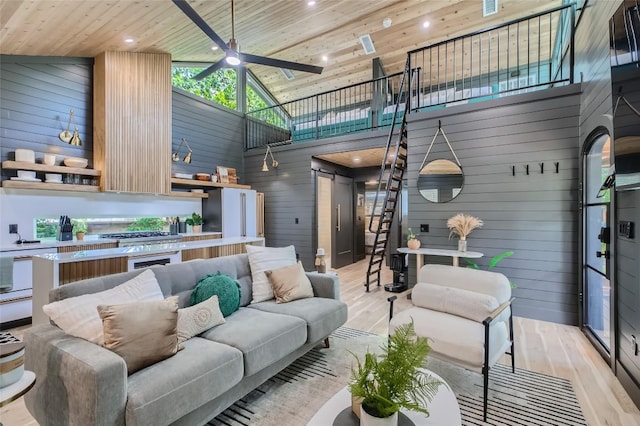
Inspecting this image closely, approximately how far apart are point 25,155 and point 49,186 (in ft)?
1.52

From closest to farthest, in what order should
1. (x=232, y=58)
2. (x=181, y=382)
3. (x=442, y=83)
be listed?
(x=181, y=382), (x=232, y=58), (x=442, y=83)

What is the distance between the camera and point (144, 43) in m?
4.60

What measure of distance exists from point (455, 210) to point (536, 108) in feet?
5.21

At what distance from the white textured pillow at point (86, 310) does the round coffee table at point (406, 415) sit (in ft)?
4.00

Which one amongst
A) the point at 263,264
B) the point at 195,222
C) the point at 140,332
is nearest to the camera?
the point at 140,332

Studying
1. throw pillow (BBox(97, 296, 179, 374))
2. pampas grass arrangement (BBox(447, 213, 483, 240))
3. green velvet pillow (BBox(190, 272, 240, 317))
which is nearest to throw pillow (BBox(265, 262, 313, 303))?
green velvet pillow (BBox(190, 272, 240, 317))

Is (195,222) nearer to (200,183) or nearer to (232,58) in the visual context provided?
(200,183)

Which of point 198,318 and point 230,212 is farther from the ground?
point 230,212

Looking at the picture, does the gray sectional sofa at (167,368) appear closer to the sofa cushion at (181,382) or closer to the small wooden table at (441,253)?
the sofa cushion at (181,382)

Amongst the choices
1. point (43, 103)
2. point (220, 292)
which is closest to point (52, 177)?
point (43, 103)

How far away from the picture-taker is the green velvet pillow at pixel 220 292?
232 cm

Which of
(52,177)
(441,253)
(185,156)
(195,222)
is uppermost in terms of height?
(185,156)

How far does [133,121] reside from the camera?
4.86 meters

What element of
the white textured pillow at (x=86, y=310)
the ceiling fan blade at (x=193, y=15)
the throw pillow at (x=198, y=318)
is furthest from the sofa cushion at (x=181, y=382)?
the ceiling fan blade at (x=193, y=15)
